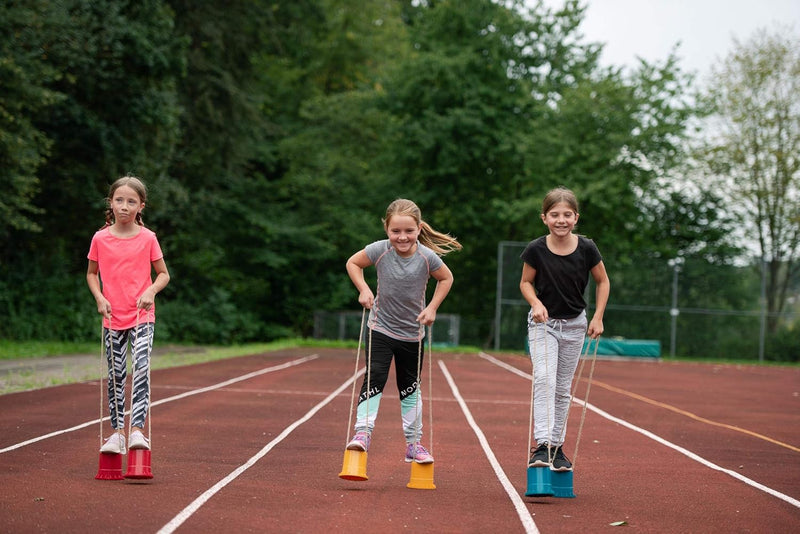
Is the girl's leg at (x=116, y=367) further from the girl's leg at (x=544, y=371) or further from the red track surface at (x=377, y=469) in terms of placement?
the girl's leg at (x=544, y=371)

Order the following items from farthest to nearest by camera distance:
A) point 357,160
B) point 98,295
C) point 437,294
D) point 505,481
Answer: point 357,160 → point 505,481 → point 437,294 → point 98,295

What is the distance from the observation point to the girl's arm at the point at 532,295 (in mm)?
5863

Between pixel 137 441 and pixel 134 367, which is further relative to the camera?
pixel 134 367

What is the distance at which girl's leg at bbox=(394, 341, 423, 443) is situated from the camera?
6117 millimetres

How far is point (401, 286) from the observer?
602 cm

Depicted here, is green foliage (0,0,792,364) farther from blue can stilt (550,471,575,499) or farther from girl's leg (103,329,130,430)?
blue can stilt (550,471,575,499)

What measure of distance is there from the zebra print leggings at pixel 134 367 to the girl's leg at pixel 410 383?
1593 millimetres

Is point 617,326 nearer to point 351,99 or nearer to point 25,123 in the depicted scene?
point 351,99

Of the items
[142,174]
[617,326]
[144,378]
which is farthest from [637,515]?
[617,326]

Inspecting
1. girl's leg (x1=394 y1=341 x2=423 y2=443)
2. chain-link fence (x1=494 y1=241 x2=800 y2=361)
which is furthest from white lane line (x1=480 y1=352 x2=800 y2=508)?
chain-link fence (x1=494 y1=241 x2=800 y2=361)

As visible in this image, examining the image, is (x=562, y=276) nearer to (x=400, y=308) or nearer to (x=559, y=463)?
(x=400, y=308)

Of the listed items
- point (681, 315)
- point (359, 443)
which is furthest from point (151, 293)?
point (681, 315)

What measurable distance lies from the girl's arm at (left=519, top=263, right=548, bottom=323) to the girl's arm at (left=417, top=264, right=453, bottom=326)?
48 cm

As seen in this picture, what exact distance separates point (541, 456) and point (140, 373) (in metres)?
2.56
